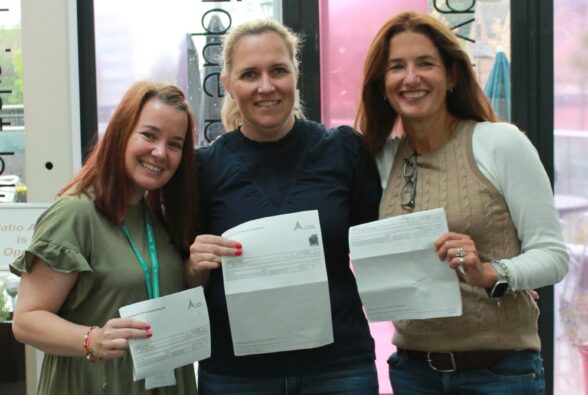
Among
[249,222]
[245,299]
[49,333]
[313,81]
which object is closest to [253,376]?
[245,299]

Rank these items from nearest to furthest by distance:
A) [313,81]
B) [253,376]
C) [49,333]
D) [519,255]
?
1. [49,333]
2. [519,255]
3. [253,376]
4. [313,81]

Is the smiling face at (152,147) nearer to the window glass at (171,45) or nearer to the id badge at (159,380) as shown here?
the id badge at (159,380)

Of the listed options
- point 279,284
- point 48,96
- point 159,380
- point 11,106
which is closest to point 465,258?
point 279,284

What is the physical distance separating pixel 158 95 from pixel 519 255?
3.45 feet

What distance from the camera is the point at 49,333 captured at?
1774mm

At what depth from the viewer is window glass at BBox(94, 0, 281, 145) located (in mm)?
3561

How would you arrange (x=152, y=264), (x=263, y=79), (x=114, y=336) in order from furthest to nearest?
(x=263, y=79), (x=152, y=264), (x=114, y=336)

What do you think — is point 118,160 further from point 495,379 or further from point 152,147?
point 495,379

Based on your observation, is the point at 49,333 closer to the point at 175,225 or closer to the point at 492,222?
the point at 175,225

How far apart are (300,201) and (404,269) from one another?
35cm

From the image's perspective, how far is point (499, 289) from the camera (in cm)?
184

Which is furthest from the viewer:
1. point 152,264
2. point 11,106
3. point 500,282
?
point 11,106

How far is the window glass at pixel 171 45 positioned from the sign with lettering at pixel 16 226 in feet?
1.80

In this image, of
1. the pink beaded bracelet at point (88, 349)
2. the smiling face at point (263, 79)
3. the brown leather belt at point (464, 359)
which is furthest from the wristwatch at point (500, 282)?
the pink beaded bracelet at point (88, 349)
